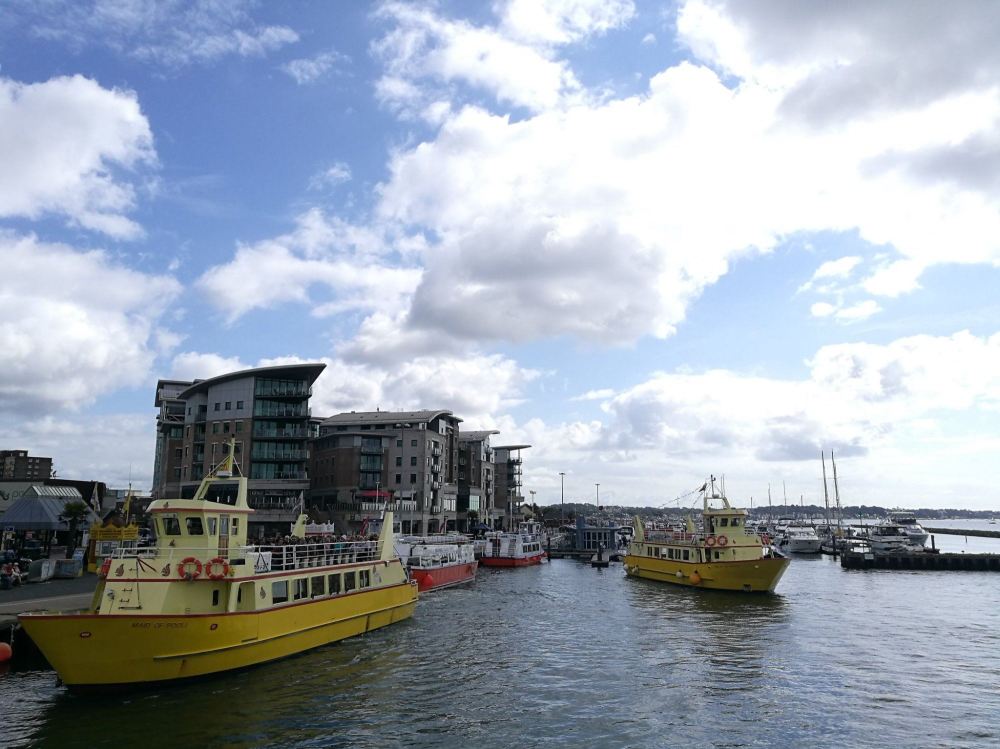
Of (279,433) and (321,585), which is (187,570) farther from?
Answer: (279,433)

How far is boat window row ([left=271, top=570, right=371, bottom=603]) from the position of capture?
3138 cm

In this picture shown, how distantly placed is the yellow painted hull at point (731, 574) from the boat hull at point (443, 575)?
1873 centimetres

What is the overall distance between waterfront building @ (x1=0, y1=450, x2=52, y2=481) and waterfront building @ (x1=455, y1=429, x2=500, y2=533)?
238 feet

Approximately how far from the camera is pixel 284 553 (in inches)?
1247

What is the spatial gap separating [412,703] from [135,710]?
9.22m

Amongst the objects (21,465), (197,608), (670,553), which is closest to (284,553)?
(197,608)

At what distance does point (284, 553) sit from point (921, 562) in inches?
3313

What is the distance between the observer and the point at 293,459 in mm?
98375

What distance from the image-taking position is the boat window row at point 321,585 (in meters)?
31.4

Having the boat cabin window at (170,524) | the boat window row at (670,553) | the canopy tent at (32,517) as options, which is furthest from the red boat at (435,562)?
the boat cabin window at (170,524)

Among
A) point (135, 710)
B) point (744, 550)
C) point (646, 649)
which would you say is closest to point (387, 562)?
point (646, 649)

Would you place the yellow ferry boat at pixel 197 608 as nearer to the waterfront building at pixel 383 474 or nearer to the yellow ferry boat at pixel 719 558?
the yellow ferry boat at pixel 719 558

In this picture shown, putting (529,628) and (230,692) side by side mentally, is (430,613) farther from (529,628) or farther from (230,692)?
(230,692)

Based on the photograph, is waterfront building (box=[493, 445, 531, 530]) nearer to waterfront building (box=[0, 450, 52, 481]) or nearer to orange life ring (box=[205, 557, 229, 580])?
waterfront building (box=[0, 450, 52, 481])
